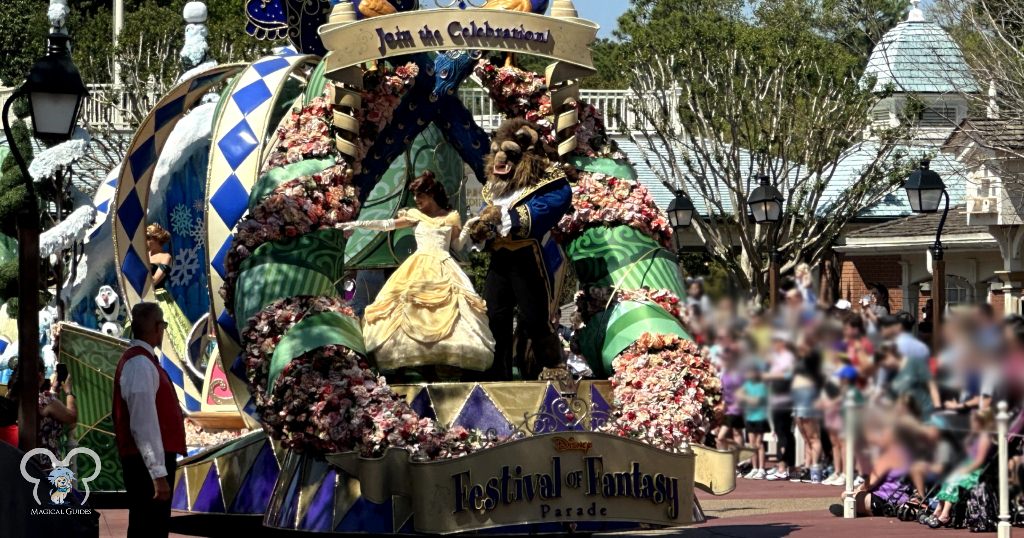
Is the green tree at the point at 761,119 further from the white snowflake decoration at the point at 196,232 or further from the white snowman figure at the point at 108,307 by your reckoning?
the white snowflake decoration at the point at 196,232

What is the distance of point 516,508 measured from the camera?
34.4ft

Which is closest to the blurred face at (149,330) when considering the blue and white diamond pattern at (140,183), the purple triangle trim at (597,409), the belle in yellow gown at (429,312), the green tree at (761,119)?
the belle in yellow gown at (429,312)

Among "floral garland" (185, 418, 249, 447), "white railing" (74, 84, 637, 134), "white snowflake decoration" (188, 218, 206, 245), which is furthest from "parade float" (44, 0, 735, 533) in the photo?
"white railing" (74, 84, 637, 134)

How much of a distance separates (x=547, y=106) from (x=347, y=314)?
81.1 inches

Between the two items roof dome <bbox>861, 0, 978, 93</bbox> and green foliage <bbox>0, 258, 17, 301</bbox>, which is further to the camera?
roof dome <bbox>861, 0, 978, 93</bbox>

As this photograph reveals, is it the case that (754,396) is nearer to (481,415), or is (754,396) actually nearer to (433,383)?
(481,415)

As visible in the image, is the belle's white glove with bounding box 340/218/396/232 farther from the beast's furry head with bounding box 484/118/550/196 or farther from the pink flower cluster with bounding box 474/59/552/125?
the pink flower cluster with bounding box 474/59/552/125

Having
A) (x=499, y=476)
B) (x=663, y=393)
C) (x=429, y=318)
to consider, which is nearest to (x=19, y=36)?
(x=429, y=318)

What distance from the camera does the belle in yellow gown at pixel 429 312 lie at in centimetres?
1142

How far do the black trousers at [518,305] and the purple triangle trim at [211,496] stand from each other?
2.23m

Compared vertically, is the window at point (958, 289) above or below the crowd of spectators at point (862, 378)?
below

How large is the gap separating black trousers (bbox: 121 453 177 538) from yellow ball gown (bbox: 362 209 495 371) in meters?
2.46

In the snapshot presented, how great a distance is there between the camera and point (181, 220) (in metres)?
16.4

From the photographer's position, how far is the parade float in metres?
10.6
